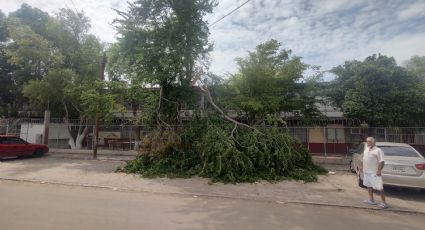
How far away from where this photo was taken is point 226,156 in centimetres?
1002

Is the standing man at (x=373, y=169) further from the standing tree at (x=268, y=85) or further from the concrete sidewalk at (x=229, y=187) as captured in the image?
the standing tree at (x=268, y=85)

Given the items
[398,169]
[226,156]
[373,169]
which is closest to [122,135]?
[226,156]

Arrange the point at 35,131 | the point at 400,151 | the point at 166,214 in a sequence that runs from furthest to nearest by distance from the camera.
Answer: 1. the point at 35,131
2. the point at 400,151
3. the point at 166,214

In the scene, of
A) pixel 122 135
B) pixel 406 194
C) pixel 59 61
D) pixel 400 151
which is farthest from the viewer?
pixel 122 135

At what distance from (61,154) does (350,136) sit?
19916 millimetres

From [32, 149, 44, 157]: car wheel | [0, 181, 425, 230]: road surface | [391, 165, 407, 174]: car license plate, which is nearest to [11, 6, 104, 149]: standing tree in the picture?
[32, 149, 44, 157]: car wheel

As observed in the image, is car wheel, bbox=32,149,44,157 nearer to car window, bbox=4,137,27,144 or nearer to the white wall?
car window, bbox=4,137,27,144

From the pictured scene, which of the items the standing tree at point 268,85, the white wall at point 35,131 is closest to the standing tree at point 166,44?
the standing tree at point 268,85

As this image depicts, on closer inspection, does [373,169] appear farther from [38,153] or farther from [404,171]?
[38,153]

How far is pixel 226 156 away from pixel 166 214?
4.52 m

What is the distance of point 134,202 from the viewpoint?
6816 millimetres

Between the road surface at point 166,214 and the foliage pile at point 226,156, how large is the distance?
270cm

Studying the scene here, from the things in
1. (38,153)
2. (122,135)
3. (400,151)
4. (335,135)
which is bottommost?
(38,153)

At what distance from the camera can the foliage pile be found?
10.1 meters
